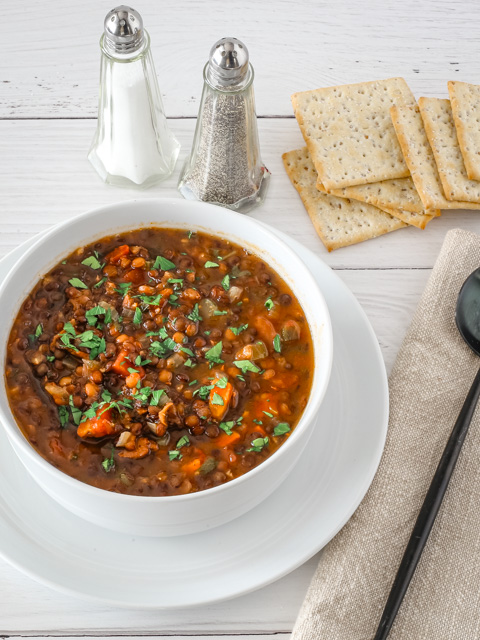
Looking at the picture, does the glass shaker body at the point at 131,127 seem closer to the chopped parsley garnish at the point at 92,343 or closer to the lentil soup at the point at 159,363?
the lentil soup at the point at 159,363

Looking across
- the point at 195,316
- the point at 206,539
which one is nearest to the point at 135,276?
the point at 195,316

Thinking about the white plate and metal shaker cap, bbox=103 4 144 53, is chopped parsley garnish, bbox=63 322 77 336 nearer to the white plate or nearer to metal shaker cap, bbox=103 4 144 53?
the white plate

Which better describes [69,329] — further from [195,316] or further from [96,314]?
[195,316]

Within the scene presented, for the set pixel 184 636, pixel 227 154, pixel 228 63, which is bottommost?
pixel 184 636

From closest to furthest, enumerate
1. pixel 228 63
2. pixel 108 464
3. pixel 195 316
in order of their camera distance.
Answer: pixel 108 464
pixel 195 316
pixel 228 63

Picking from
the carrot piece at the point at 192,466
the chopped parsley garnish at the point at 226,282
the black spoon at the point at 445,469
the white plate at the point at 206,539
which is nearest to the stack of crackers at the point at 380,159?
the black spoon at the point at 445,469

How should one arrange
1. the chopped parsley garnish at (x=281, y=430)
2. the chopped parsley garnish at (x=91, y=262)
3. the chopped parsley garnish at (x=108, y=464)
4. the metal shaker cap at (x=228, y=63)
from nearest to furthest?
the chopped parsley garnish at (x=108, y=464) < the chopped parsley garnish at (x=281, y=430) < the chopped parsley garnish at (x=91, y=262) < the metal shaker cap at (x=228, y=63)

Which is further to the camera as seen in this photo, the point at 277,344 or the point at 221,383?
the point at 277,344

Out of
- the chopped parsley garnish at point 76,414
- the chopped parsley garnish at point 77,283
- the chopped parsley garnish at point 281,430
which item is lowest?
the chopped parsley garnish at point 76,414
